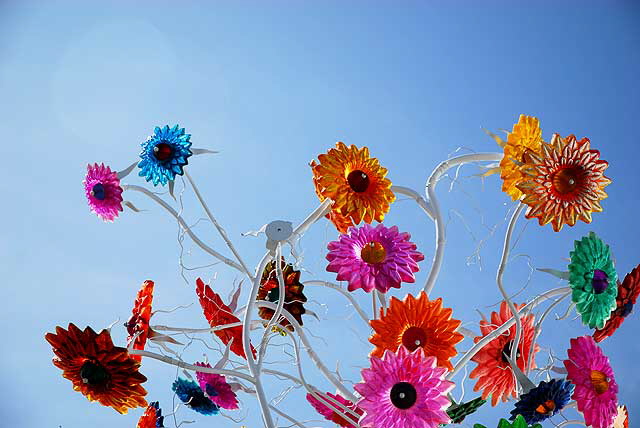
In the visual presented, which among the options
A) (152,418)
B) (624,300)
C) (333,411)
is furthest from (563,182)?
(152,418)

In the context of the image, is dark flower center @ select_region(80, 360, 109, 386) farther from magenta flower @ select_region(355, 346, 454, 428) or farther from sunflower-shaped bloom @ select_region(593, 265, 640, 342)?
sunflower-shaped bloom @ select_region(593, 265, 640, 342)

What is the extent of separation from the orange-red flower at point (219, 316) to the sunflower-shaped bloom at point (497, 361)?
1.48ft

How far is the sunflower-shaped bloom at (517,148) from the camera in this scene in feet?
3.89

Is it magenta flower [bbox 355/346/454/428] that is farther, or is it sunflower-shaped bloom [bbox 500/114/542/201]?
sunflower-shaped bloom [bbox 500/114/542/201]

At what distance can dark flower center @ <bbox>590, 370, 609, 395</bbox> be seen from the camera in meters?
1.22

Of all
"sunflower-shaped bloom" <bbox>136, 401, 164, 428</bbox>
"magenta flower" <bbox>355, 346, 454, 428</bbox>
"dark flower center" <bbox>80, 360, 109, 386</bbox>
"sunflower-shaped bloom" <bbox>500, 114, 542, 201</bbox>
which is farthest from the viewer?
"sunflower-shaped bloom" <bbox>136, 401, 164, 428</bbox>

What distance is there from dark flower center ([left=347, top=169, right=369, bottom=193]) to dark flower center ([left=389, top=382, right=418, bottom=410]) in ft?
1.19

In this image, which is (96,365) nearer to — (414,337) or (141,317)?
(141,317)

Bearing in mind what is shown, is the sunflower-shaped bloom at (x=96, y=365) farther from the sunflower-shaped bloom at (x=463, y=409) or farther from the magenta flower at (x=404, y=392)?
the sunflower-shaped bloom at (x=463, y=409)

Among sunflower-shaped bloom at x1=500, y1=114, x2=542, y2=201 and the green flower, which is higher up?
sunflower-shaped bloom at x1=500, y1=114, x2=542, y2=201

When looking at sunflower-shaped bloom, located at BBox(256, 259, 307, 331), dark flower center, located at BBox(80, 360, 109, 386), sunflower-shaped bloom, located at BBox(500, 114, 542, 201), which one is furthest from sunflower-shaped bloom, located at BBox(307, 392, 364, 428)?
sunflower-shaped bloom, located at BBox(500, 114, 542, 201)

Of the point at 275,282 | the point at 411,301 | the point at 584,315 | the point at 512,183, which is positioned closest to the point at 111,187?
the point at 275,282

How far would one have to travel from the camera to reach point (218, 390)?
148 centimetres

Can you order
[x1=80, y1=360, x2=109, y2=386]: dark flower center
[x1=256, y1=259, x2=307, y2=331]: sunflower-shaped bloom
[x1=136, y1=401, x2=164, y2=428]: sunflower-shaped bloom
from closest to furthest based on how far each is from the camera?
[x1=80, y1=360, x2=109, y2=386]: dark flower center
[x1=256, y1=259, x2=307, y2=331]: sunflower-shaped bloom
[x1=136, y1=401, x2=164, y2=428]: sunflower-shaped bloom
